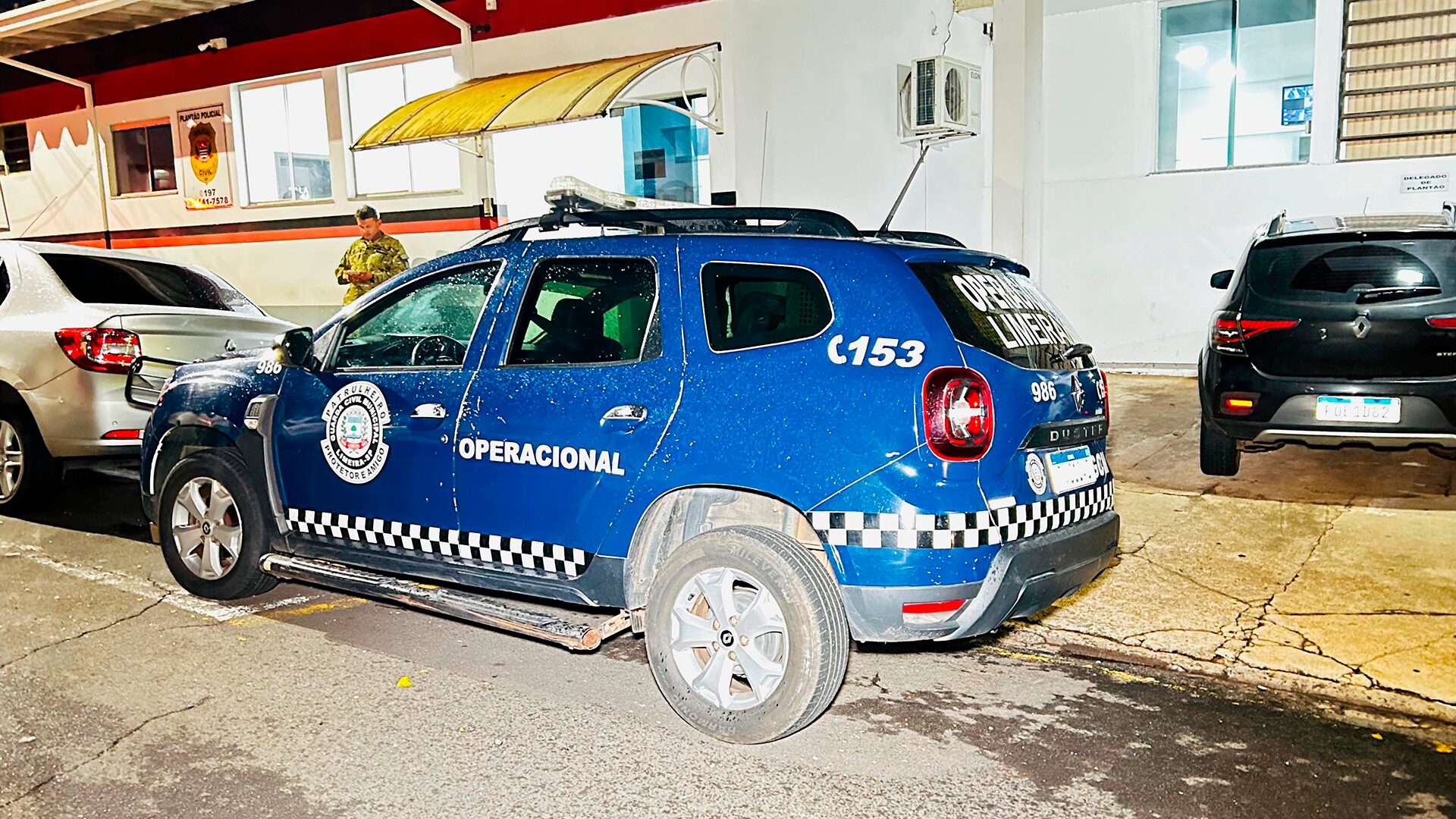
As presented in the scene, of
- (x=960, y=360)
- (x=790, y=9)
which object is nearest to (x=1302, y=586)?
(x=960, y=360)

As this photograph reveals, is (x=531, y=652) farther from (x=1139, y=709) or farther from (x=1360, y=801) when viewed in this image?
(x=1360, y=801)

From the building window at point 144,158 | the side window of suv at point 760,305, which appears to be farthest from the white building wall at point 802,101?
the side window of suv at point 760,305

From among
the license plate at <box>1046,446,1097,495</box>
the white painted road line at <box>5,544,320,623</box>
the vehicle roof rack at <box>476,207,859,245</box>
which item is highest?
the vehicle roof rack at <box>476,207,859,245</box>

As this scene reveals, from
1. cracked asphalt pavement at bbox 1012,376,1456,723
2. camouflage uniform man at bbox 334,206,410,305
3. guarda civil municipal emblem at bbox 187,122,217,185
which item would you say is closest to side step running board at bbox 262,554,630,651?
cracked asphalt pavement at bbox 1012,376,1456,723

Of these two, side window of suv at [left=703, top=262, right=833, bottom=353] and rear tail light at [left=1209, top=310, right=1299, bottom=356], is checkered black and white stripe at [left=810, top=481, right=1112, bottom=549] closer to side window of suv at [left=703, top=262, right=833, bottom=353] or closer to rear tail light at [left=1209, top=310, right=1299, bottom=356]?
side window of suv at [left=703, top=262, right=833, bottom=353]

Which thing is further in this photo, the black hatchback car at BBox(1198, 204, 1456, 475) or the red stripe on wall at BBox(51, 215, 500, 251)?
the red stripe on wall at BBox(51, 215, 500, 251)

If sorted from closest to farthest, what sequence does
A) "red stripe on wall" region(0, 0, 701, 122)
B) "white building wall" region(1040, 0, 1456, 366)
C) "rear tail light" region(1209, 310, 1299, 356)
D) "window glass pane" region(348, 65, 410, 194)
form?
"rear tail light" region(1209, 310, 1299, 356) → "white building wall" region(1040, 0, 1456, 366) → "red stripe on wall" region(0, 0, 701, 122) → "window glass pane" region(348, 65, 410, 194)

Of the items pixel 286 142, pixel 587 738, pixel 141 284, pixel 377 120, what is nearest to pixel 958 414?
pixel 587 738

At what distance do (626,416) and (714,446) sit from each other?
369 mm

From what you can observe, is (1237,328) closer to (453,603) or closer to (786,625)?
(786,625)

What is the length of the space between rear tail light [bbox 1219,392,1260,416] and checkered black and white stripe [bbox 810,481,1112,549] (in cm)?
387

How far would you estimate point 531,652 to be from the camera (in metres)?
4.82

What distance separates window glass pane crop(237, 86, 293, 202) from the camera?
1515 centimetres

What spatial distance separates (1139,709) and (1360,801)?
33.5 inches
